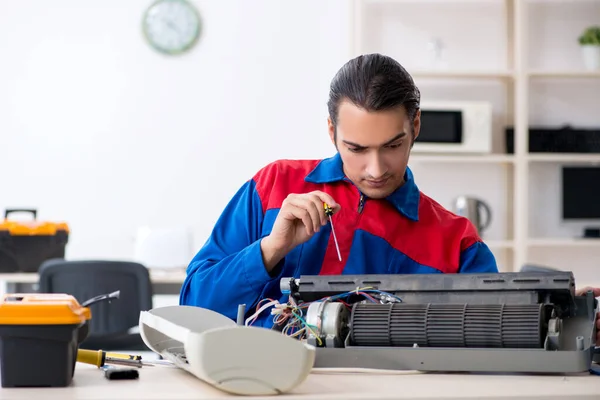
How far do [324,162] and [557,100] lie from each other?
3.62m

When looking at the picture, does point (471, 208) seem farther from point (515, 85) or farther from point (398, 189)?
point (398, 189)

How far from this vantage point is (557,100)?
5125mm

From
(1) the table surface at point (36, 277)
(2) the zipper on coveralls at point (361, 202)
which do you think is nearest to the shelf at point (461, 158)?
(1) the table surface at point (36, 277)

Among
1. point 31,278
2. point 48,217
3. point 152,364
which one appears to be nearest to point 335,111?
point 152,364

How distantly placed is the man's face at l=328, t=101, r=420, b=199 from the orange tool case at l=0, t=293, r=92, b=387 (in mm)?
666

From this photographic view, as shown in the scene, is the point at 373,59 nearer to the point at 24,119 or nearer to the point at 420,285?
the point at 420,285

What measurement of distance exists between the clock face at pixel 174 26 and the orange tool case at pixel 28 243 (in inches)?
59.0

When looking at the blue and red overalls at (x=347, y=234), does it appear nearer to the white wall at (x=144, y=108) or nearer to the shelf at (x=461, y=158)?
the shelf at (x=461, y=158)

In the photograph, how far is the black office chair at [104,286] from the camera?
12.1ft

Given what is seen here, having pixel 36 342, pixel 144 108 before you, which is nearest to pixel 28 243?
pixel 144 108

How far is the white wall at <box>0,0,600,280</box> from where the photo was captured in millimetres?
5293

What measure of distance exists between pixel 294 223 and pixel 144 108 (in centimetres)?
395

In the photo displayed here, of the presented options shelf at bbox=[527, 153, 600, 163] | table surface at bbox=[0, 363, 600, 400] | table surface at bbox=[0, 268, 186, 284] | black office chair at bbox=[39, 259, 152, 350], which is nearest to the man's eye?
table surface at bbox=[0, 363, 600, 400]

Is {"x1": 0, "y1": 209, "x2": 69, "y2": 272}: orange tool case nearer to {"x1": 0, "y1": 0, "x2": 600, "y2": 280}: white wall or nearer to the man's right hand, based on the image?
{"x1": 0, "y1": 0, "x2": 600, "y2": 280}: white wall
